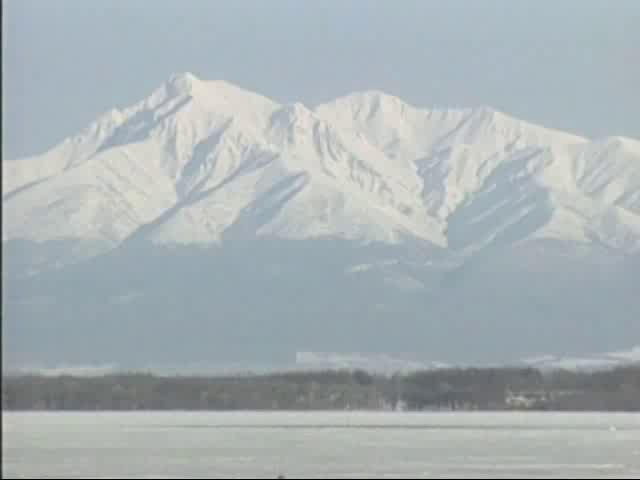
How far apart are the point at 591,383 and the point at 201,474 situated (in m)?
131

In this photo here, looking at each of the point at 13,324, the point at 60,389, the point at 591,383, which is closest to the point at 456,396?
the point at 591,383

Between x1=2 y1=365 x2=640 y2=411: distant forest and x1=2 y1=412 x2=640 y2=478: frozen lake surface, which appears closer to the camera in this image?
x1=2 y1=412 x2=640 y2=478: frozen lake surface

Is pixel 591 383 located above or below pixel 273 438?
above

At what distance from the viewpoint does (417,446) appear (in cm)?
9356

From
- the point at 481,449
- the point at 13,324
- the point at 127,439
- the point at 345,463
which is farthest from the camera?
the point at 127,439

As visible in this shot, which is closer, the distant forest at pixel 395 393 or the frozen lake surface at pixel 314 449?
the frozen lake surface at pixel 314 449

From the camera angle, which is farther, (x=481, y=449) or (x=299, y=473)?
(x=481, y=449)

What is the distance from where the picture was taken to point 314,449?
87062 millimetres

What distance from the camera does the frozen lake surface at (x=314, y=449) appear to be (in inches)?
2579

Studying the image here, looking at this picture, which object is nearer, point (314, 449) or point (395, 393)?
point (314, 449)

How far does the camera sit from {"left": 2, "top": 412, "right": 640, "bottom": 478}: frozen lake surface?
215 ft

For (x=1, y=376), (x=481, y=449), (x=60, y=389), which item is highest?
(x=60, y=389)

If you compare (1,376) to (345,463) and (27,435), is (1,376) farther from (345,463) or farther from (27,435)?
(27,435)

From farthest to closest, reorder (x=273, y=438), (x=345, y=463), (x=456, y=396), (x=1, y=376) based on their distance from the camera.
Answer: (x=456, y=396) → (x=273, y=438) → (x=345, y=463) → (x=1, y=376)
